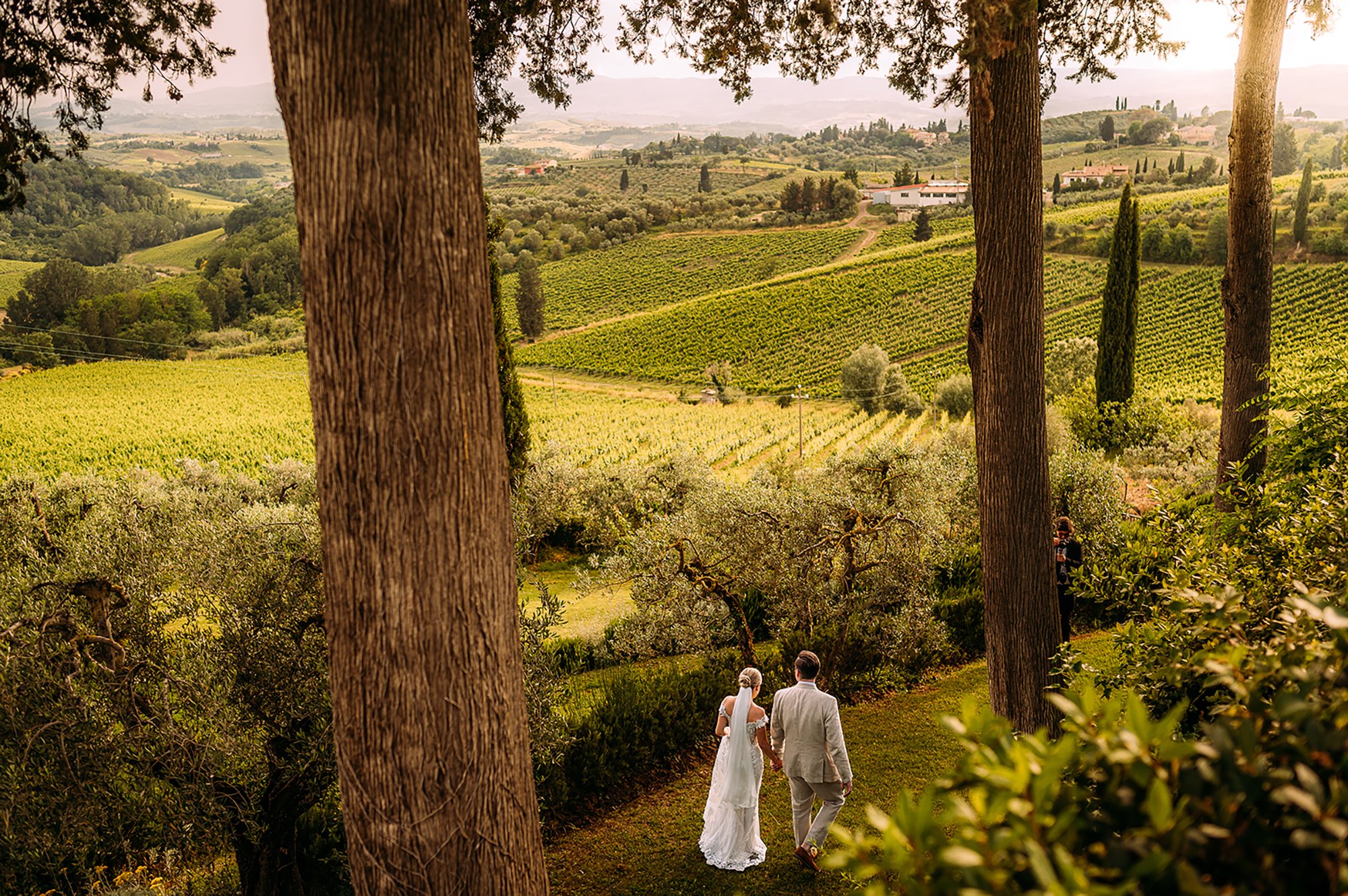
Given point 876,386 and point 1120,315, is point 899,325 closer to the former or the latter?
point 876,386

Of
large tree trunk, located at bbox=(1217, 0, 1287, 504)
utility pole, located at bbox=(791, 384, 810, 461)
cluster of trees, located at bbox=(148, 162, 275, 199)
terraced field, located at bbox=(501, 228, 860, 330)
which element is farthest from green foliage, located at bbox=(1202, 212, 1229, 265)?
cluster of trees, located at bbox=(148, 162, 275, 199)

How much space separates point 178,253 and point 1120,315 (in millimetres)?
73451

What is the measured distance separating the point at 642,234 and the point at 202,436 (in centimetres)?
7399

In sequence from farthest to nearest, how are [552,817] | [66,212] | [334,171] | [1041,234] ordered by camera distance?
1. [66,212]
2. [552,817]
3. [1041,234]
4. [334,171]

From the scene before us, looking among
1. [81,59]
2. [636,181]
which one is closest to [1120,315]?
[81,59]

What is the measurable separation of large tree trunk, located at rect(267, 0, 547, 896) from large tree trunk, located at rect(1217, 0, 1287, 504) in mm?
7184

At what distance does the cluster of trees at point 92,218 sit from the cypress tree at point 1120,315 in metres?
33.8

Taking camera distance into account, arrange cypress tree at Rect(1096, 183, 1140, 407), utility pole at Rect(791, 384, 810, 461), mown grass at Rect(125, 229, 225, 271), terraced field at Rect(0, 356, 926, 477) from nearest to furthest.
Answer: cypress tree at Rect(1096, 183, 1140, 407), terraced field at Rect(0, 356, 926, 477), utility pole at Rect(791, 384, 810, 461), mown grass at Rect(125, 229, 225, 271)

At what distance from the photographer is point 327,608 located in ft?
8.42

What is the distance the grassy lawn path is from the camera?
19.4 ft

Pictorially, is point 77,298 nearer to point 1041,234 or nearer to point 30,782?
point 30,782

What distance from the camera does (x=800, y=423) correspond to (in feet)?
107

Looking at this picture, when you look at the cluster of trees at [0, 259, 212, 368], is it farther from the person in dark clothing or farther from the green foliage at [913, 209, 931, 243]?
the green foliage at [913, 209, 931, 243]

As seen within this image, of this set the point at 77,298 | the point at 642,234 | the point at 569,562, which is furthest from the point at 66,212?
the point at 642,234
